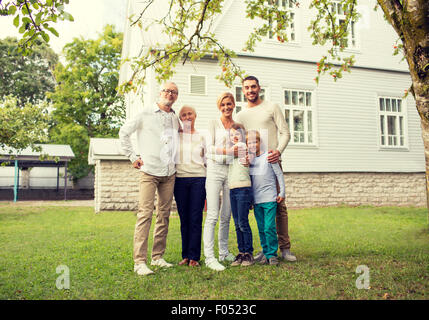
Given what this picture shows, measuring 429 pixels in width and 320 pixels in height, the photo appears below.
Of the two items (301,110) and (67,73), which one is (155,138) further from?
(67,73)

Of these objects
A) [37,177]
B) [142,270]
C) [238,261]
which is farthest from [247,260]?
[37,177]

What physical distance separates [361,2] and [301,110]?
508 centimetres

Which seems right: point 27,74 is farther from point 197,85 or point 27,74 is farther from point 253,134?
point 253,134

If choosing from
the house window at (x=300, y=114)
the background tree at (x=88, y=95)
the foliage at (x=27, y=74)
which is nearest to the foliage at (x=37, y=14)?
the house window at (x=300, y=114)

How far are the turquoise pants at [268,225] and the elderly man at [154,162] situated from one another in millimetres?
1071

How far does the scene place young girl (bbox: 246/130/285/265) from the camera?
4.34 m

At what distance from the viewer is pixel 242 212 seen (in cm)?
424

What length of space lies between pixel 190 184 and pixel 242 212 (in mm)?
679

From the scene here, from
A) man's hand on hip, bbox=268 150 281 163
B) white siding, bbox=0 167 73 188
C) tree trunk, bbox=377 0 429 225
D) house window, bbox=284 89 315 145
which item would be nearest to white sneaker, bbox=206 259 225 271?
man's hand on hip, bbox=268 150 281 163

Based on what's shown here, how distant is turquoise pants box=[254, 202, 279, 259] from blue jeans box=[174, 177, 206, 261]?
2.21ft

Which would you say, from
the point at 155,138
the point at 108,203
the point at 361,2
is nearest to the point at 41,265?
the point at 155,138

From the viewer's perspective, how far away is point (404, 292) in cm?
341

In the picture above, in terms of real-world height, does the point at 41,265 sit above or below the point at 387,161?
below
